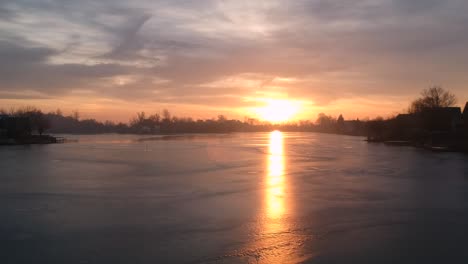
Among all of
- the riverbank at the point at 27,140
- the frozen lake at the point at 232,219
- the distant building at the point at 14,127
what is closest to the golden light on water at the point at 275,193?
the frozen lake at the point at 232,219

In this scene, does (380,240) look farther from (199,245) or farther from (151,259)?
(151,259)

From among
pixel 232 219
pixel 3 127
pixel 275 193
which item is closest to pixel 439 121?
pixel 275 193

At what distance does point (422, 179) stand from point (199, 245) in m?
12.1

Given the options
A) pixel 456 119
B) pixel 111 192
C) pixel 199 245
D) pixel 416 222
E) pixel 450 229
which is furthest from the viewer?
pixel 456 119

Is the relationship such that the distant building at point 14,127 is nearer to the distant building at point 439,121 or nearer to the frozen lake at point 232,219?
the frozen lake at point 232,219

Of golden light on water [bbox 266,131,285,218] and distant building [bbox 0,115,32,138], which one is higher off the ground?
distant building [bbox 0,115,32,138]

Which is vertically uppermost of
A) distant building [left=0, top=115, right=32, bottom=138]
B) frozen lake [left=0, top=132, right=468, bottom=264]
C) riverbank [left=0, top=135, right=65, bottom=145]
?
distant building [left=0, top=115, right=32, bottom=138]

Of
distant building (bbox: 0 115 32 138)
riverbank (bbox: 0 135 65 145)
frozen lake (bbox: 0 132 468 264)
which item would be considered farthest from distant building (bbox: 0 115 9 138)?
frozen lake (bbox: 0 132 468 264)

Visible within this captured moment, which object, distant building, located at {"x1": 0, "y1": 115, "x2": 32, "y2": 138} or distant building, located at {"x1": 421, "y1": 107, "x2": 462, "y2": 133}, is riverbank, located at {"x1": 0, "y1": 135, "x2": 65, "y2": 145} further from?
distant building, located at {"x1": 421, "y1": 107, "x2": 462, "y2": 133}

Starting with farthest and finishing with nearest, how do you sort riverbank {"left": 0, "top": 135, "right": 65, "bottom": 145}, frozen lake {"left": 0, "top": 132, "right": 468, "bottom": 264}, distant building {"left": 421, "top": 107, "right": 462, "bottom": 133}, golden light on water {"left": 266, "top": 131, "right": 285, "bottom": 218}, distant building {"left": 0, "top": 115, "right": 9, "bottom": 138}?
distant building {"left": 0, "top": 115, "right": 9, "bottom": 138} → riverbank {"left": 0, "top": 135, "right": 65, "bottom": 145} → distant building {"left": 421, "top": 107, "right": 462, "bottom": 133} → golden light on water {"left": 266, "top": 131, "right": 285, "bottom": 218} → frozen lake {"left": 0, "top": 132, "right": 468, "bottom": 264}

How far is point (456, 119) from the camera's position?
47.9m

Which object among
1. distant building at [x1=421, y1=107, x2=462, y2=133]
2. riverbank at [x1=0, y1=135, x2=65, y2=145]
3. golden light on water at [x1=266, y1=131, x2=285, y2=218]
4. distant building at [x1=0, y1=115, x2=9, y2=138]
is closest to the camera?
golden light on water at [x1=266, y1=131, x2=285, y2=218]

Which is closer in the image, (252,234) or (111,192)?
(252,234)

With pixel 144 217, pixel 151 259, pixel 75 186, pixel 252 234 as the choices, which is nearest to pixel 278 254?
pixel 252 234
